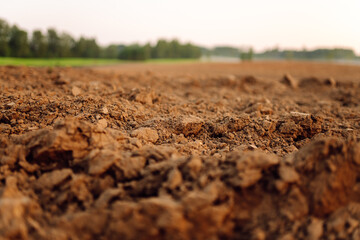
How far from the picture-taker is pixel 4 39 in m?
36.5

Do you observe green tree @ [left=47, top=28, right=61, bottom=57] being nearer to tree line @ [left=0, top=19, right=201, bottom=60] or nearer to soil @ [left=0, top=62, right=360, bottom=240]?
tree line @ [left=0, top=19, right=201, bottom=60]

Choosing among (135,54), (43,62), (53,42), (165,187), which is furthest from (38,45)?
(165,187)

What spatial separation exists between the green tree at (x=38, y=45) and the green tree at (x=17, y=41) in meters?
3.86

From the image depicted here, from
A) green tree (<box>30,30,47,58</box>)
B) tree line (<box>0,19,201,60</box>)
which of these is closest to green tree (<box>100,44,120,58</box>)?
tree line (<box>0,19,201,60</box>)

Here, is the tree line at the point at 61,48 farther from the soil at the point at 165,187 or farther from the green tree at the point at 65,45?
the soil at the point at 165,187

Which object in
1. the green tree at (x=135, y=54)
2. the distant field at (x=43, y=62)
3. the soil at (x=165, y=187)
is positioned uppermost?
the green tree at (x=135, y=54)

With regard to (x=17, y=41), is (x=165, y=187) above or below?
below

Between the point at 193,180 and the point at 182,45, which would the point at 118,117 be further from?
the point at 182,45

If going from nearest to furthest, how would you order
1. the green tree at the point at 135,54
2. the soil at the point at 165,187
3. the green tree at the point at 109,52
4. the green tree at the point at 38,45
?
the soil at the point at 165,187
the green tree at the point at 38,45
the green tree at the point at 135,54
the green tree at the point at 109,52

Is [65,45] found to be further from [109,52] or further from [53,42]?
[109,52]

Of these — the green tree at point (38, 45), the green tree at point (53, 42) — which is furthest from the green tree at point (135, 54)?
the green tree at point (38, 45)

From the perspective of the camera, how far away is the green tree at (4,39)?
1409 inches

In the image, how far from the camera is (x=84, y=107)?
3.98 meters

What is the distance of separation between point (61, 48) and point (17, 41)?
9.48 metres
